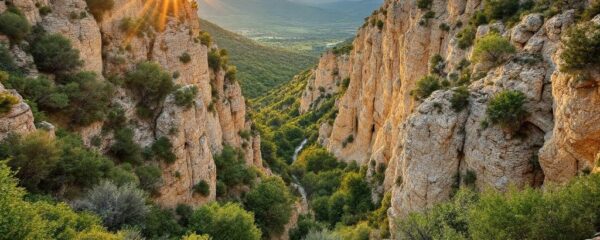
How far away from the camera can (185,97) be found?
3250cm

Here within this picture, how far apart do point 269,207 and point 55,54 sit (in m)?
19.8

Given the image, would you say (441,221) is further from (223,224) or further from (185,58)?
(185,58)

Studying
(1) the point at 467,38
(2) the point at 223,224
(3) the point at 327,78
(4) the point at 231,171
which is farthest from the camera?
(3) the point at 327,78

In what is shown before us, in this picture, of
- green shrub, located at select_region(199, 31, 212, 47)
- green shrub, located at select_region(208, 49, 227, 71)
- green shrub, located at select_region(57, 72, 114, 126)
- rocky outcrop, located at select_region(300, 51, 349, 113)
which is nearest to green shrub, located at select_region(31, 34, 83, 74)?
green shrub, located at select_region(57, 72, 114, 126)

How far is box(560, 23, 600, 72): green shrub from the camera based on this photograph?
20.8 metres

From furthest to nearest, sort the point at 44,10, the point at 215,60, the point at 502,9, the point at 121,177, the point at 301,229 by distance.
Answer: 1. the point at 215,60
2. the point at 301,229
3. the point at 502,9
4. the point at 44,10
5. the point at 121,177

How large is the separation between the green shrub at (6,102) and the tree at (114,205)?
5.66 meters

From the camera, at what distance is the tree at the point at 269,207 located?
114 feet

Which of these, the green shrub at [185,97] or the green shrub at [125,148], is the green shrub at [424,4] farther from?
the green shrub at [125,148]

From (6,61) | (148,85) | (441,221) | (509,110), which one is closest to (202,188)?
(148,85)

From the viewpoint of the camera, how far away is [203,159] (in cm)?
3291

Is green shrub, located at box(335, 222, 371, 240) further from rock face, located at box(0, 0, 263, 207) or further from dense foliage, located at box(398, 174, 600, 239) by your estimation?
dense foliage, located at box(398, 174, 600, 239)

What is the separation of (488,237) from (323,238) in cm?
1258

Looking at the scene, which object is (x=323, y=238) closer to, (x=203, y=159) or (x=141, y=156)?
(x=203, y=159)
